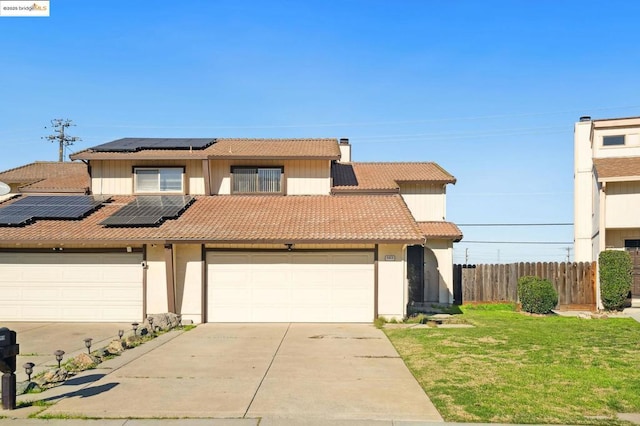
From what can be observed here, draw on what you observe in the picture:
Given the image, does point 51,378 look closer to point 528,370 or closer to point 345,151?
point 528,370

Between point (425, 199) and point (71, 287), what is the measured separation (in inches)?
577

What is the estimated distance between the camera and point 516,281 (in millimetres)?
21719

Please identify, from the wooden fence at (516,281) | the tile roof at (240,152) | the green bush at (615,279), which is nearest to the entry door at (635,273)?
the green bush at (615,279)

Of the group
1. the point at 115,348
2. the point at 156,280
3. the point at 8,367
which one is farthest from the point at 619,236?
the point at 8,367

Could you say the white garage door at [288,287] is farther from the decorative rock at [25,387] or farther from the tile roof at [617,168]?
the tile roof at [617,168]

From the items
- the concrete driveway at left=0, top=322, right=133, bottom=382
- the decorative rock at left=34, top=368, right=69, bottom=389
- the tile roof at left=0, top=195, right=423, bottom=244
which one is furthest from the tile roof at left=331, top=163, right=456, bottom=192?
the decorative rock at left=34, top=368, right=69, bottom=389

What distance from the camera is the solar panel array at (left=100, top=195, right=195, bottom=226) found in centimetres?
1683

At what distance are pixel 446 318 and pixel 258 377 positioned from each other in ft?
32.4

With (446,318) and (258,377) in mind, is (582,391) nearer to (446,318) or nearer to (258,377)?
(258,377)

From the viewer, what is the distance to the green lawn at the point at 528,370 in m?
7.09

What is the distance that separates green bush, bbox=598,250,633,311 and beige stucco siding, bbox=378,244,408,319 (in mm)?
8760

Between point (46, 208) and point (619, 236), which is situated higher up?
point (46, 208)

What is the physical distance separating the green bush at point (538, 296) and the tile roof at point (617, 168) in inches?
211

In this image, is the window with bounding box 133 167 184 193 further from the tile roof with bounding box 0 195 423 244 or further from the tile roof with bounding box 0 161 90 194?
the tile roof with bounding box 0 161 90 194
